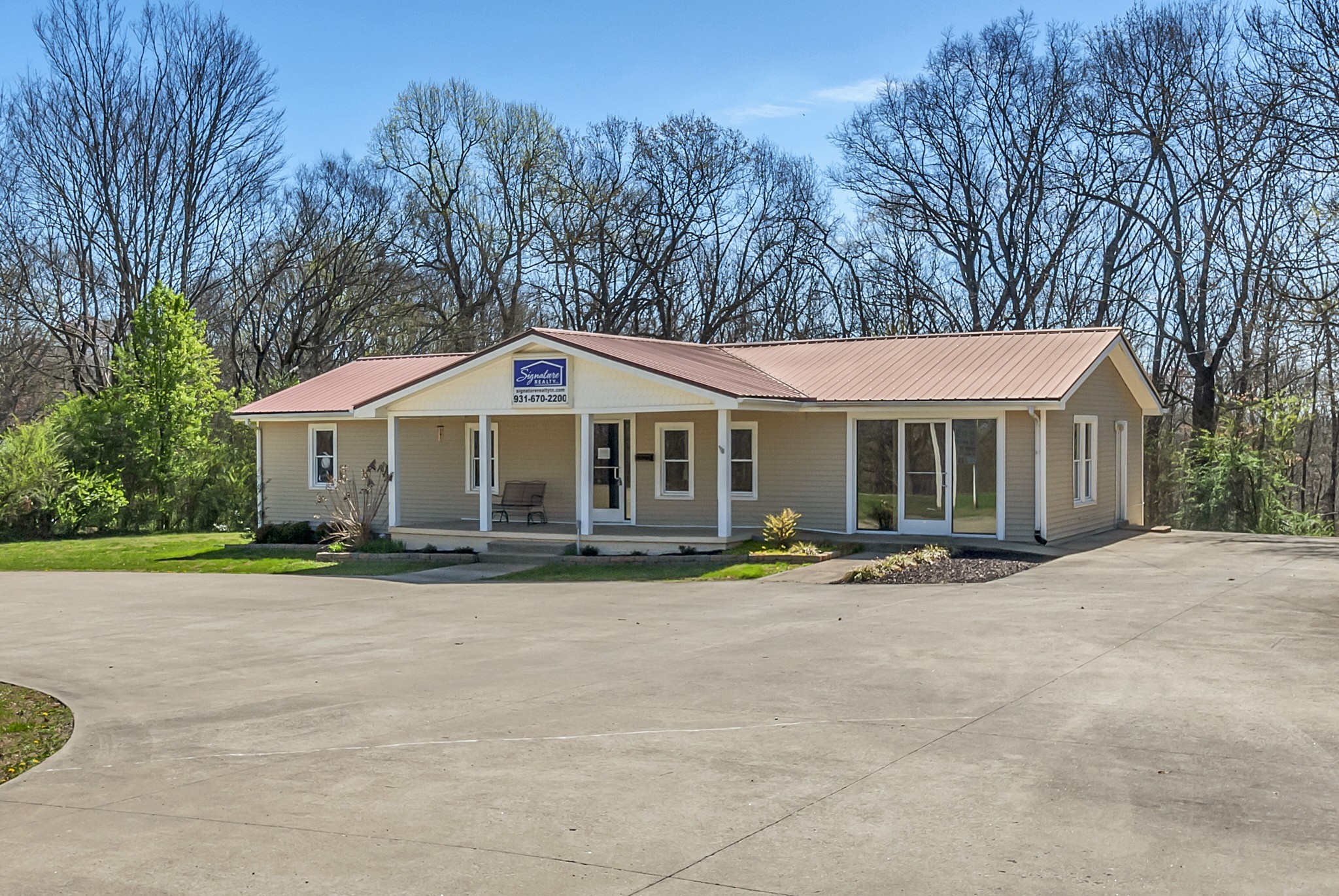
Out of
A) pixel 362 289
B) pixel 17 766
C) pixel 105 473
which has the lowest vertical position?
pixel 17 766

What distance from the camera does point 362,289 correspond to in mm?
43250

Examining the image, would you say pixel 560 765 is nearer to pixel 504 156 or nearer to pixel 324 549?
pixel 324 549

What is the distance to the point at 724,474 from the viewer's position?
66.7ft

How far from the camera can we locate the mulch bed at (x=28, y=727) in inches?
313

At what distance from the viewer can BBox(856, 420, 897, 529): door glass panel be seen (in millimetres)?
21406

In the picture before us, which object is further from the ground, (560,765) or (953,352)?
(953,352)

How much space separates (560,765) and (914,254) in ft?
124

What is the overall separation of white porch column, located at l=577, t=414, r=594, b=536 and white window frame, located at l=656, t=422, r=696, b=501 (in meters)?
2.16

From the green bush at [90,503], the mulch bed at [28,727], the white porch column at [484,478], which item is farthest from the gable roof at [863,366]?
the mulch bed at [28,727]

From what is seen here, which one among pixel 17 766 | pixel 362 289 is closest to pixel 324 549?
pixel 17 766

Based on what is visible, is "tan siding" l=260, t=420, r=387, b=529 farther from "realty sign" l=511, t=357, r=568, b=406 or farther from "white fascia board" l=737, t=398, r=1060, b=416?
"white fascia board" l=737, t=398, r=1060, b=416

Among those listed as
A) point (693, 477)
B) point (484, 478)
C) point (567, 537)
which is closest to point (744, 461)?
point (693, 477)

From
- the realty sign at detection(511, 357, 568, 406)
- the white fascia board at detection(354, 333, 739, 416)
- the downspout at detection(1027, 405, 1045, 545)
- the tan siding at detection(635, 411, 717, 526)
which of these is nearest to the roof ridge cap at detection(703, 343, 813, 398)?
the tan siding at detection(635, 411, 717, 526)

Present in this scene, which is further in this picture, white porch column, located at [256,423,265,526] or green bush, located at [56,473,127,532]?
Answer: green bush, located at [56,473,127,532]
